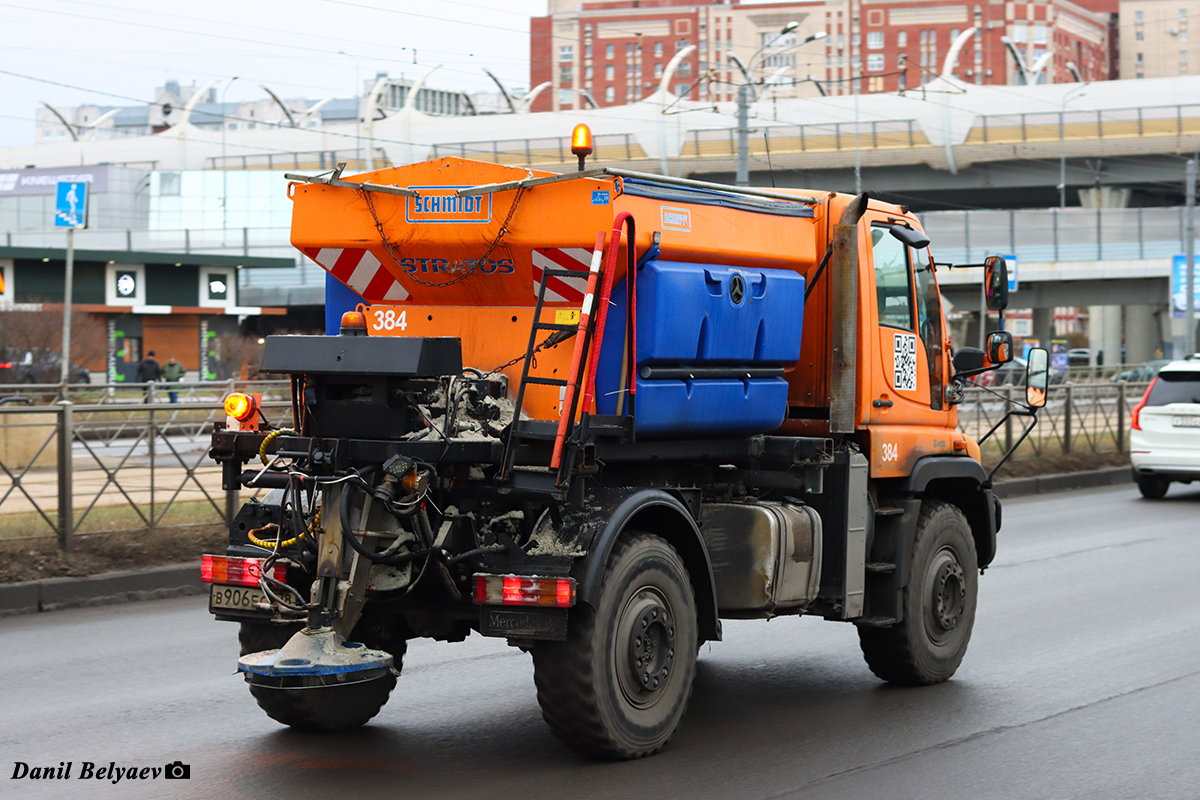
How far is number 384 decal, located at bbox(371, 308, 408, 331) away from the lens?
6.88 metres

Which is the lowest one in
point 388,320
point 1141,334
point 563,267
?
point 388,320

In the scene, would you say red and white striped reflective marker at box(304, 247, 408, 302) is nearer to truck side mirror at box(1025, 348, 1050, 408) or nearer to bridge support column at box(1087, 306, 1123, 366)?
truck side mirror at box(1025, 348, 1050, 408)

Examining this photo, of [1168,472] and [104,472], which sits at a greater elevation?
[104,472]

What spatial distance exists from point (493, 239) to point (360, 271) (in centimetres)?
84

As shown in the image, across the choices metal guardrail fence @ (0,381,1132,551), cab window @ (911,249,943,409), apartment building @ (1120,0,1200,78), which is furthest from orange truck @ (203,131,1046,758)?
apartment building @ (1120,0,1200,78)

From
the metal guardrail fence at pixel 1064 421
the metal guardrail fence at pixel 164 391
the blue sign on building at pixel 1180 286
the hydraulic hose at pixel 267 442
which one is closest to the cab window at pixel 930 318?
the hydraulic hose at pixel 267 442

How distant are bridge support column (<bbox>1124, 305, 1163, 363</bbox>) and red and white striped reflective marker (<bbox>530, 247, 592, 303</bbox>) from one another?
74.4 m

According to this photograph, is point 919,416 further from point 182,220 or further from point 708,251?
point 182,220

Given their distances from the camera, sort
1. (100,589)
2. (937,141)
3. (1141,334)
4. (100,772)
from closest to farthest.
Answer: (100,772), (100,589), (937,141), (1141,334)

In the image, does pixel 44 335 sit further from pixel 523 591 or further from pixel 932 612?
pixel 523 591

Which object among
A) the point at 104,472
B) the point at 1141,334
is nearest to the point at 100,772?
the point at 104,472

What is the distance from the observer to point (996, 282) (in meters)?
7.88

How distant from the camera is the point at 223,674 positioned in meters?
8.21

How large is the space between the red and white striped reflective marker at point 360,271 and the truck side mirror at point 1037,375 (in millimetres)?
3584
